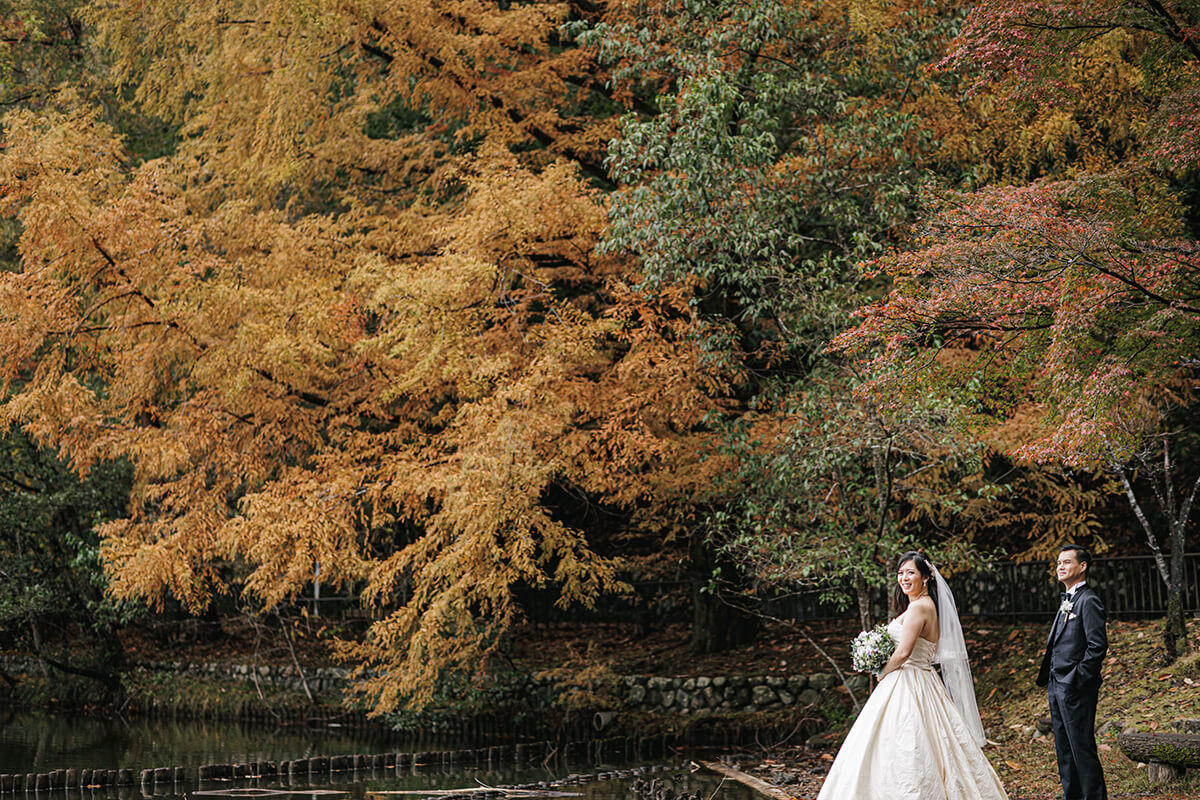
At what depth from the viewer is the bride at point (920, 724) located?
19.5 ft

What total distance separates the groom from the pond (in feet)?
11.0

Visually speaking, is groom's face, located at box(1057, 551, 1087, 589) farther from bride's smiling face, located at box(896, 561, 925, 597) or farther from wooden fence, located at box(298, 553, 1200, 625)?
wooden fence, located at box(298, 553, 1200, 625)

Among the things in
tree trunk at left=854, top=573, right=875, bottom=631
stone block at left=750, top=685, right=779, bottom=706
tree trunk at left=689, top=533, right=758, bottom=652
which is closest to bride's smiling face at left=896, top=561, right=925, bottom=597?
tree trunk at left=854, top=573, right=875, bottom=631

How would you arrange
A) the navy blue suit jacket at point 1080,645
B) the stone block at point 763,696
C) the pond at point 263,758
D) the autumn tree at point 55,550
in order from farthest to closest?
1. the autumn tree at point 55,550
2. the stone block at point 763,696
3. the pond at point 263,758
4. the navy blue suit jacket at point 1080,645

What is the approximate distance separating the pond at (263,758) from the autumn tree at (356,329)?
110 cm

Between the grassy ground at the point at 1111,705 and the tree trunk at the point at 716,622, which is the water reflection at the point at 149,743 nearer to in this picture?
the tree trunk at the point at 716,622

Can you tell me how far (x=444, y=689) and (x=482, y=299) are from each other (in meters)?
4.79

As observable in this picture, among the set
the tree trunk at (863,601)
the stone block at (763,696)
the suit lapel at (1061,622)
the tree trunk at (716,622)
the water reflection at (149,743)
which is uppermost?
the suit lapel at (1061,622)

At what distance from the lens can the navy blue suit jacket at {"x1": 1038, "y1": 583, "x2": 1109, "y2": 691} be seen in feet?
20.1

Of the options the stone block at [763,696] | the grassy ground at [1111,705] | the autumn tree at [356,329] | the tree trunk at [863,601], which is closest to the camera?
the grassy ground at [1111,705]

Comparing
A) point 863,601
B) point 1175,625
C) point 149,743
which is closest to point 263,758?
point 149,743

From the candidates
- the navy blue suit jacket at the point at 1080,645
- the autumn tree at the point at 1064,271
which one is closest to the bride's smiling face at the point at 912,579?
the navy blue suit jacket at the point at 1080,645

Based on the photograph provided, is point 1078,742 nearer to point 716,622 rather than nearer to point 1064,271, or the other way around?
point 1064,271

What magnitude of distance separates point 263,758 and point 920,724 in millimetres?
8743
